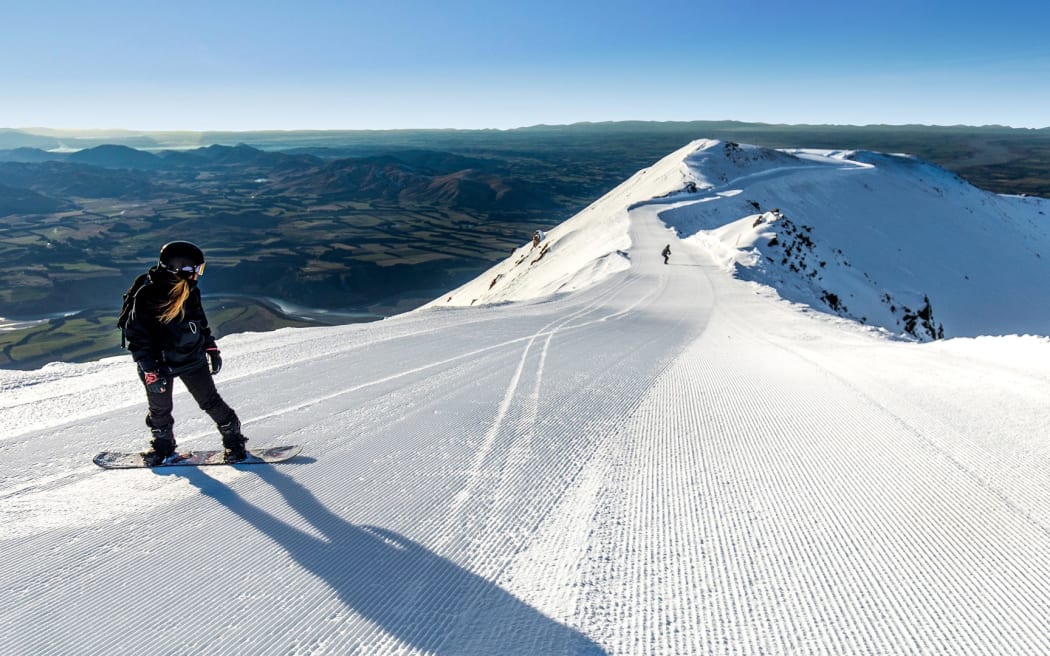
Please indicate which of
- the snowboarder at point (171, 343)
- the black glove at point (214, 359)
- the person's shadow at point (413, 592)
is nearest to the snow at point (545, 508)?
the person's shadow at point (413, 592)

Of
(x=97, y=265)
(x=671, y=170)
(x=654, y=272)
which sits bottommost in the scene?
(x=97, y=265)

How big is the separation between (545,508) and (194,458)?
298cm

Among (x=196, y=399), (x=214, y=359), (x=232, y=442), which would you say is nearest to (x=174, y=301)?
(x=214, y=359)

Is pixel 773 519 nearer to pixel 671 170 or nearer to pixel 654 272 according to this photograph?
pixel 654 272

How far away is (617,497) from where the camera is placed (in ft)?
13.3

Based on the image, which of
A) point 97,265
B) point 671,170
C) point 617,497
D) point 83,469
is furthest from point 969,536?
point 97,265

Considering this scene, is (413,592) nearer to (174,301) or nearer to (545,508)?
(545,508)

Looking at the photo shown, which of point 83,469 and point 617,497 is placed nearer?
point 617,497

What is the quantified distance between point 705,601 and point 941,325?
141 ft

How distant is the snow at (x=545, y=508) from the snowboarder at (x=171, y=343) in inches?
15.2

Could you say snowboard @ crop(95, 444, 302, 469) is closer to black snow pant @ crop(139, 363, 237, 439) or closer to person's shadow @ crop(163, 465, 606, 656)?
black snow pant @ crop(139, 363, 237, 439)

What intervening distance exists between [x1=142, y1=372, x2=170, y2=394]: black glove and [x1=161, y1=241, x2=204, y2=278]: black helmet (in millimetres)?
822

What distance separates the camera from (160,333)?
4.34 metres

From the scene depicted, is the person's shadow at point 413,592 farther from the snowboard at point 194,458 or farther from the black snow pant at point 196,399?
the black snow pant at point 196,399
